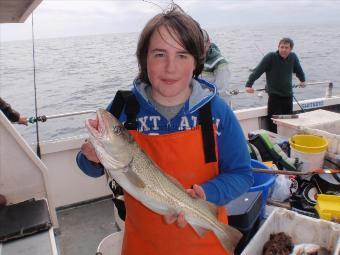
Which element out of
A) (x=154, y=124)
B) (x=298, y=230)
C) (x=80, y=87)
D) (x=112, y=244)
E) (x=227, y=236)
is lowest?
(x=112, y=244)

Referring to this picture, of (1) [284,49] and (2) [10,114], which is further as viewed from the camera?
(1) [284,49]

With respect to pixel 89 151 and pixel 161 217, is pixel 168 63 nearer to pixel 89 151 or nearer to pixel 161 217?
pixel 89 151

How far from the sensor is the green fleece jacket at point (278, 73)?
723cm

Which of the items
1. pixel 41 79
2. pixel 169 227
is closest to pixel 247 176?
pixel 169 227

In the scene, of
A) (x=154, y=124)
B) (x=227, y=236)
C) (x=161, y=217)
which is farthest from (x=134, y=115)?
(x=227, y=236)

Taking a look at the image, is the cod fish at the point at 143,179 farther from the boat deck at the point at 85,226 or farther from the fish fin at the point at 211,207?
the boat deck at the point at 85,226

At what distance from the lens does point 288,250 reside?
9.39 feet

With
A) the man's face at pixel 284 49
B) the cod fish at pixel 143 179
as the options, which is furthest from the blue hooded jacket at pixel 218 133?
the man's face at pixel 284 49

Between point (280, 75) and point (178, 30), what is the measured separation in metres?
6.02

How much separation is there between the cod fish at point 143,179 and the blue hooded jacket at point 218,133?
0.40 ft

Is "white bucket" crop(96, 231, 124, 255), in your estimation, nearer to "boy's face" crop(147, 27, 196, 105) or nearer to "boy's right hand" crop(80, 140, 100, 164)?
"boy's right hand" crop(80, 140, 100, 164)

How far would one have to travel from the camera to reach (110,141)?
1607 millimetres

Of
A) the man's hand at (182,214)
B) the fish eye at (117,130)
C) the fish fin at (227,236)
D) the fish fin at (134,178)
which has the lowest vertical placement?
the fish fin at (227,236)

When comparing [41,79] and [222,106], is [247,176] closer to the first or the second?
[222,106]
